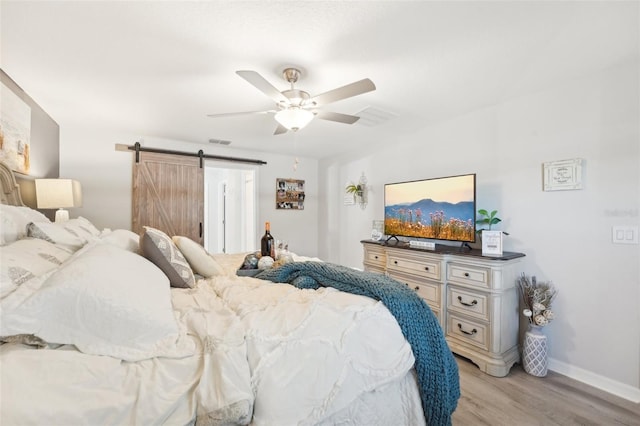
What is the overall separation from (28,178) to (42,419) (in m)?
2.77

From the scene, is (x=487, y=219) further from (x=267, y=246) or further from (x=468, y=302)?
(x=267, y=246)

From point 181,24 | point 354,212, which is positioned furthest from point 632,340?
point 181,24

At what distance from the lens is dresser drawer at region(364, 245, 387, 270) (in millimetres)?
3311

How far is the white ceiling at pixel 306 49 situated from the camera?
58.5 inches

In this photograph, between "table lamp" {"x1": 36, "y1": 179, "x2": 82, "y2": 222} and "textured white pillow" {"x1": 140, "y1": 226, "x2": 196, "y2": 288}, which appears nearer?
"textured white pillow" {"x1": 140, "y1": 226, "x2": 196, "y2": 288}

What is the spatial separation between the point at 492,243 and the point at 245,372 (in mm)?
2310

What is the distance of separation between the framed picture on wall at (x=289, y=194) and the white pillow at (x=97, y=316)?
12.9 feet

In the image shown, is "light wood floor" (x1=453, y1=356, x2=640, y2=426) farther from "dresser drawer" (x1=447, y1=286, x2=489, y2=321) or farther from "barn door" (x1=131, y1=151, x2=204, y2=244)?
"barn door" (x1=131, y1=151, x2=204, y2=244)

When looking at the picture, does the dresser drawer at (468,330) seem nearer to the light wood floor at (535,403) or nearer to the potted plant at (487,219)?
the light wood floor at (535,403)

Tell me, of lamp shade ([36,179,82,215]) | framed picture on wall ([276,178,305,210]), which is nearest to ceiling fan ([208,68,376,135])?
lamp shade ([36,179,82,215])

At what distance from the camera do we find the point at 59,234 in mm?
1513

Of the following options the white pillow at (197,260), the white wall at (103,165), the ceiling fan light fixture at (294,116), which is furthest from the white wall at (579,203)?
the white wall at (103,165)

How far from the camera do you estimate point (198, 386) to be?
0.83 metres

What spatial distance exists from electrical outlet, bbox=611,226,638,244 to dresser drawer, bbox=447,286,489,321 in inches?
38.4
